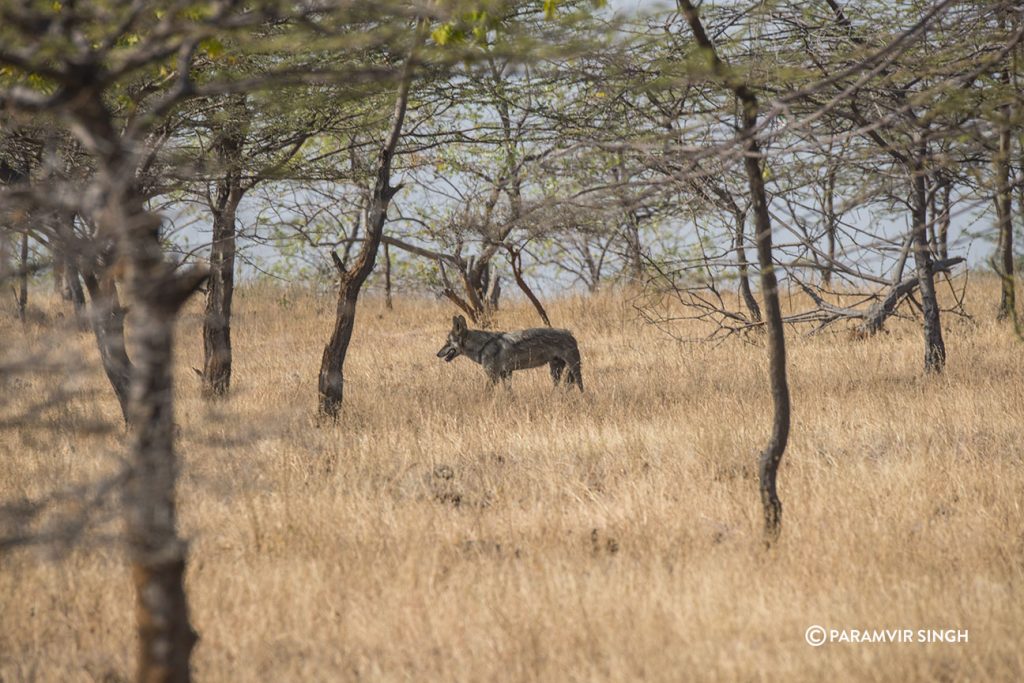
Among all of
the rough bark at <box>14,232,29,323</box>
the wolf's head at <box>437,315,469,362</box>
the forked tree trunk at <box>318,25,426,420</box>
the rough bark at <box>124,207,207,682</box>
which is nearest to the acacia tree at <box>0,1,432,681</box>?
the rough bark at <box>124,207,207,682</box>

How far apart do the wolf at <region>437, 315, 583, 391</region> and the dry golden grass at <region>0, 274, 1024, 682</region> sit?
48 centimetres

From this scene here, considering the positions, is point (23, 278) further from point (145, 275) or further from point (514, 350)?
point (145, 275)

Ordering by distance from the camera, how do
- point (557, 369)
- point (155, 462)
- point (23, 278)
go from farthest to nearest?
point (557, 369) → point (23, 278) → point (155, 462)

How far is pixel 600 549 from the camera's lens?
6.35 meters

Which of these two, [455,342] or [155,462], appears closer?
[155,462]

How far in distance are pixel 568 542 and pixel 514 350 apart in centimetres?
566

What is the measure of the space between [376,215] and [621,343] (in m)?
7.05

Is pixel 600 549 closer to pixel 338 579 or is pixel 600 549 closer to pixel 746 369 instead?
pixel 338 579

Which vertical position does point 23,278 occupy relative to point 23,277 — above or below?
above

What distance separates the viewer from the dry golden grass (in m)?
4.80

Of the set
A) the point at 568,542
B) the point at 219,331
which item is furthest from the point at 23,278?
the point at 568,542

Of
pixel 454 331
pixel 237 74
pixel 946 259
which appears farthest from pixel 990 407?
pixel 237 74

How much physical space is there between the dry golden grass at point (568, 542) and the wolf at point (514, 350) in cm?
48

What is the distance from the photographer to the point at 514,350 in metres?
12.0
